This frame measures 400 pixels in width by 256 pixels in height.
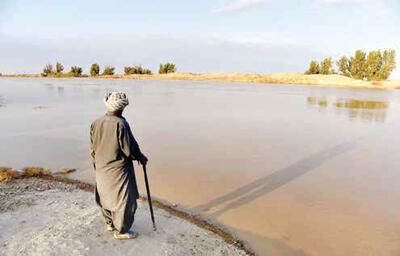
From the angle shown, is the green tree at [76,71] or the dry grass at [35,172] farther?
the green tree at [76,71]

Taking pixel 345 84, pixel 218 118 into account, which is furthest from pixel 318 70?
pixel 218 118

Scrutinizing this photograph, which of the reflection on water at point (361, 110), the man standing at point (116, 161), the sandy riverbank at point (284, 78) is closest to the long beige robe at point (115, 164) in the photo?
the man standing at point (116, 161)

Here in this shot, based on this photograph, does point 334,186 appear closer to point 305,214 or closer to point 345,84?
point 305,214

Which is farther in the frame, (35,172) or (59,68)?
(59,68)

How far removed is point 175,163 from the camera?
7840 mm

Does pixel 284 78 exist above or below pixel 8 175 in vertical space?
above

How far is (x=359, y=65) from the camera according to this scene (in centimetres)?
7369

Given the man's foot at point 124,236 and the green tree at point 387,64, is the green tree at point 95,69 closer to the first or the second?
the green tree at point 387,64

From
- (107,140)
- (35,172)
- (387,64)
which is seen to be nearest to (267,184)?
(107,140)

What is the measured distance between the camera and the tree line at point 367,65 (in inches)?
2729

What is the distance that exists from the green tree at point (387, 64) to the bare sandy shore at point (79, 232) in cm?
7853

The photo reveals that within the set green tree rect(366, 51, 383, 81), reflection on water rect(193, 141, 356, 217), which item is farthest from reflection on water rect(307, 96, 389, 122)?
green tree rect(366, 51, 383, 81)

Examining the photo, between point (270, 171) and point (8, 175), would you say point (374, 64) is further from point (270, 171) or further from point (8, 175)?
point (8, 175)

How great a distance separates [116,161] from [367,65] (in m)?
80.9
